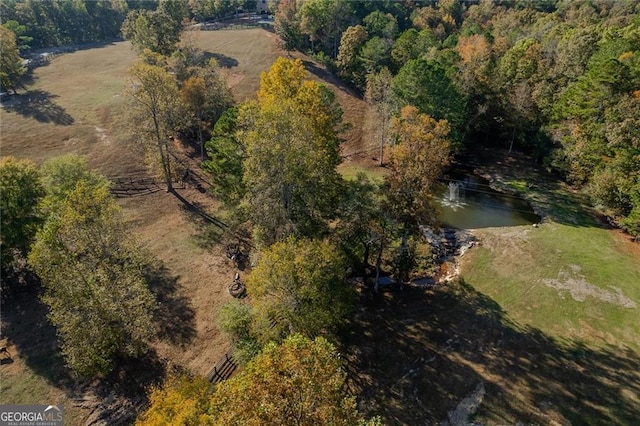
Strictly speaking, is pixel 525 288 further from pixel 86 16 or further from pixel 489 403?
pixel 86 16

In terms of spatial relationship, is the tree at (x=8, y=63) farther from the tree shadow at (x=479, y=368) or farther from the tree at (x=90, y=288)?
the tree shadow at (x=479, y=368)

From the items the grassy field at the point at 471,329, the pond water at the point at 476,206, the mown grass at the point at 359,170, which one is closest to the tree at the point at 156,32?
the grassy field at the point at 471,329

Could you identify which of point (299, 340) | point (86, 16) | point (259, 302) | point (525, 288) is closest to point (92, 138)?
point (259, 302)

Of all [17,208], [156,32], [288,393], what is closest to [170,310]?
[17,208]

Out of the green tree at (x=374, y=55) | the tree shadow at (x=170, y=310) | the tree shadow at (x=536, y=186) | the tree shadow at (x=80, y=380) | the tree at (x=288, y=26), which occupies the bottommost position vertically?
the tree shadow at (x=80, y=380)

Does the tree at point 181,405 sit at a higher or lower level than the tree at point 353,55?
lower
